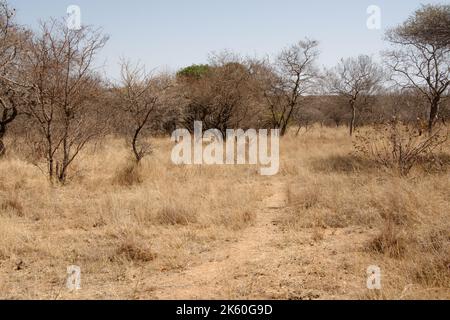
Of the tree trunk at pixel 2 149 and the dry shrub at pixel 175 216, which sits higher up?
the tree trunk at pixel 2 149

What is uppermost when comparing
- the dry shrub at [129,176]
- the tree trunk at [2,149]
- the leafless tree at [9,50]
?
the leafless tree at [9,50]

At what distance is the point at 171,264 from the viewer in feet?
15.0

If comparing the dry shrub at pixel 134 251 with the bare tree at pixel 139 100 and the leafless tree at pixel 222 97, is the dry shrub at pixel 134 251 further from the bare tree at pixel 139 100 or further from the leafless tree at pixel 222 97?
the leafless tree at pixel 222 97

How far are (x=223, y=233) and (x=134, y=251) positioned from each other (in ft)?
4.18

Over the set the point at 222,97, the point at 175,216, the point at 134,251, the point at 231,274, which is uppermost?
the point at 222,97

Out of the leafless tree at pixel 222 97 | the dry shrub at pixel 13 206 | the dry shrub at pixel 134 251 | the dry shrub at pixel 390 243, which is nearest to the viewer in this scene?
the dry shrub at pixel 390 243

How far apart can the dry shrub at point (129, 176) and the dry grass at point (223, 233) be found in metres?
0.05

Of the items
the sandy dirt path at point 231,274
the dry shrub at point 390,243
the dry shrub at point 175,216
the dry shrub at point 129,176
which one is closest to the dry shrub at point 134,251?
the sandy dirt path at point 231,274

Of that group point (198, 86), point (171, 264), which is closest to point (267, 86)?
point (198, 86)

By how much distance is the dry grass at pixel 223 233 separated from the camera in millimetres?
3990

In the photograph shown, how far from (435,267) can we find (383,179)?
4.50 meters

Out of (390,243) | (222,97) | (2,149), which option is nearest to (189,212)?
(390,243)

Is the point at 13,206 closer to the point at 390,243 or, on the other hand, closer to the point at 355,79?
the point at 390,243

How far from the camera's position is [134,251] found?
478 cm
